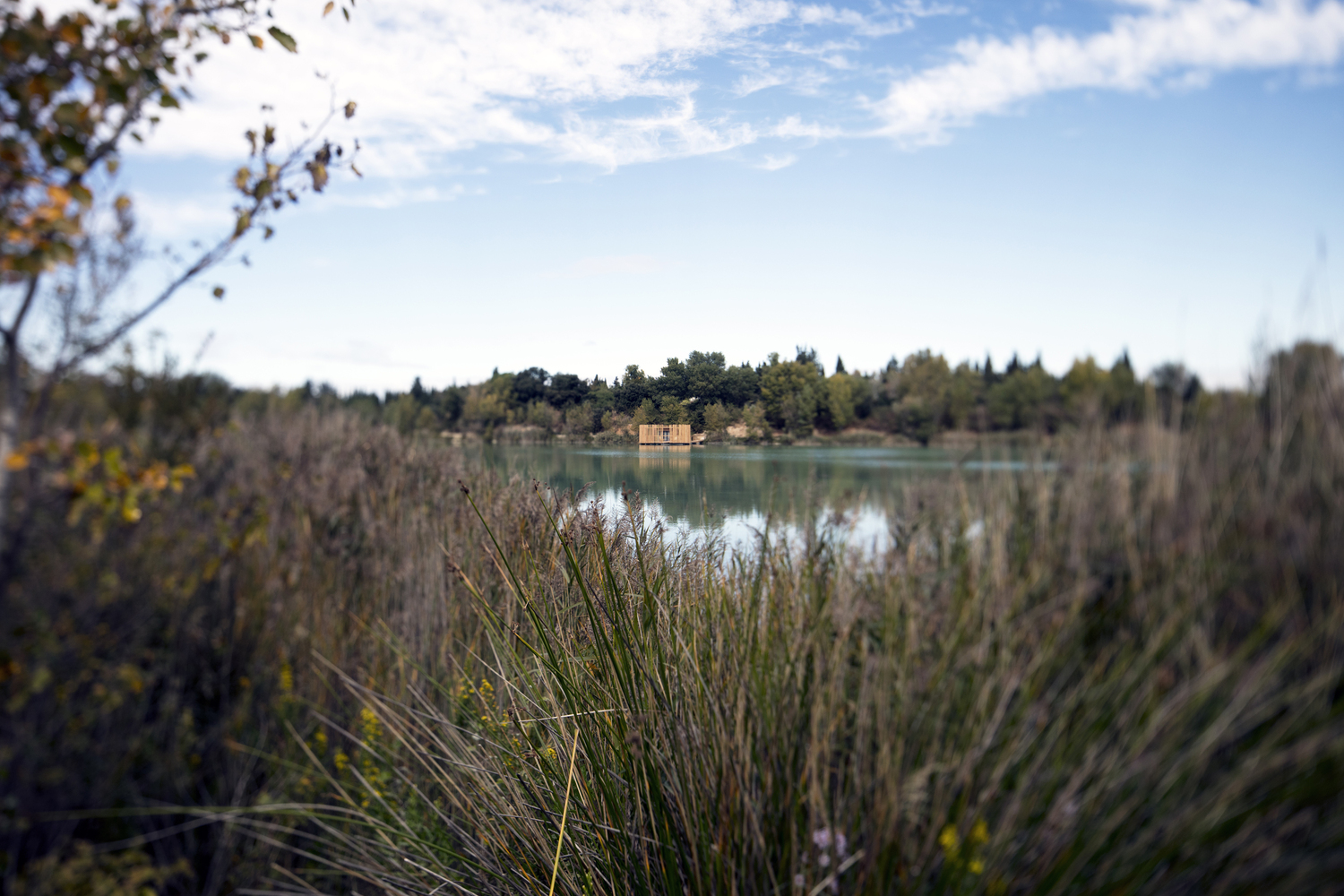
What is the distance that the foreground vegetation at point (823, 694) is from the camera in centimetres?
136

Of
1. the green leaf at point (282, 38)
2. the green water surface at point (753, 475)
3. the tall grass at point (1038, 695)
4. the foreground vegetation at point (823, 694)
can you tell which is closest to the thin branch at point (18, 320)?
the foreground vegetation at point (823, 694)

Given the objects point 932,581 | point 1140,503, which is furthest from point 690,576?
point 1140,503

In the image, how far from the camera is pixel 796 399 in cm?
373

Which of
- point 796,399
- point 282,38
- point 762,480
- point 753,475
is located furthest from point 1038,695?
point 282,38

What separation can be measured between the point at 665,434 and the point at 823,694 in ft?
10.1

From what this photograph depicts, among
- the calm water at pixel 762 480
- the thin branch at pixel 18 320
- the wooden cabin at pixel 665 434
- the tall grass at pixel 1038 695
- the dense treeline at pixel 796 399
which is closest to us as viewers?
the tall grass at pixel 1038 695

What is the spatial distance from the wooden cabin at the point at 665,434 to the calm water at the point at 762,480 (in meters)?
0.09

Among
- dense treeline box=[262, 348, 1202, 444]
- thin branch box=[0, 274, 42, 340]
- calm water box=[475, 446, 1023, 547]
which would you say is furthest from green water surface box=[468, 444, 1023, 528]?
thin branch box=[0, 274, 42, 340]

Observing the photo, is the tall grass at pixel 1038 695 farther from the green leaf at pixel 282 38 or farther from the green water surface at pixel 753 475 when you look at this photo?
the green leaf at pixel 282 38

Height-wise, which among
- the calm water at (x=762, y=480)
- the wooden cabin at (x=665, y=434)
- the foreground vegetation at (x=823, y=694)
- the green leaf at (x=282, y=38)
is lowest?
the foreground vegetation at (x=823, y=694)

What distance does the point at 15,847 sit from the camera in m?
3.31

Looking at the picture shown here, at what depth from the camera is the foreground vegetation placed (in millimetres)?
1358

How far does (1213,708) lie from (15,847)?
16.1 feet

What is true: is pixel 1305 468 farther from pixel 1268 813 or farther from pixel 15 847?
pixel 15 847
